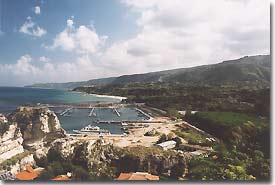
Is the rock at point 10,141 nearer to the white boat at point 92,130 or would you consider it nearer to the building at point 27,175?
the building at point 27,175

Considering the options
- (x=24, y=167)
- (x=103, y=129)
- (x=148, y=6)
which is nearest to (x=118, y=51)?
(x=148, y=6)

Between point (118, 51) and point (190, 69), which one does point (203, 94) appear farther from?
point (118, 51)

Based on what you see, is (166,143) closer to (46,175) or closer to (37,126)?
(46,175)

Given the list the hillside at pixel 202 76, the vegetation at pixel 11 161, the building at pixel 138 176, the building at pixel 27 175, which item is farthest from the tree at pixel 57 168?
the hillside at pixel 202 76

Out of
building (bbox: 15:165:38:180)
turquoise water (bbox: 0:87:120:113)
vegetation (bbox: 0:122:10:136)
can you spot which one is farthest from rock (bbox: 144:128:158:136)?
vegetation (bbox: 0:122:10:136)

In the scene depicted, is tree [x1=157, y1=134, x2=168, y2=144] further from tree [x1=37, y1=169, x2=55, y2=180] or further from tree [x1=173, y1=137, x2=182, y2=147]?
tree [x1=37, y1=169, x2=55, y2=180]

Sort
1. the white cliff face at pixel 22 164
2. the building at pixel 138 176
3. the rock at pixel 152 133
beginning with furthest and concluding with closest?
the rock at pixel 152 133, the white cliff face at pixel 22 164, the building at pixel 138 176
